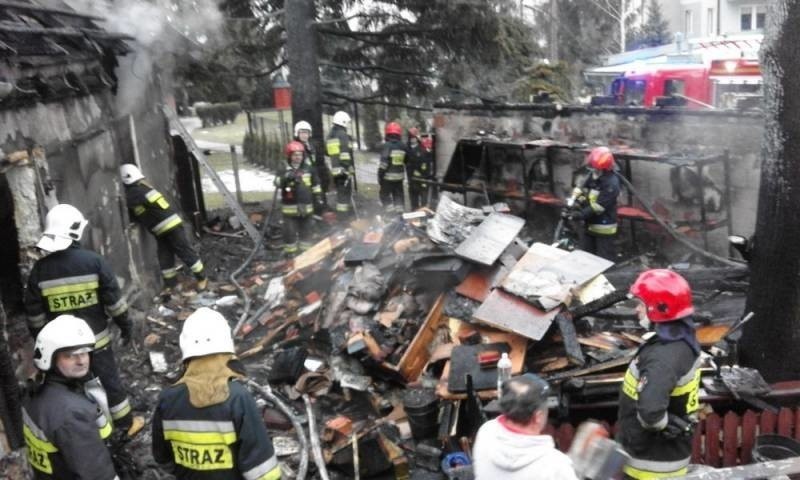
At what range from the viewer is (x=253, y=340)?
308 inches

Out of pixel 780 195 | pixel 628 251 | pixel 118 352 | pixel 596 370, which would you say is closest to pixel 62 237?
pixel 118 352

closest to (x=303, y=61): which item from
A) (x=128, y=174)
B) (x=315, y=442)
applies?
(x=128, y=174)

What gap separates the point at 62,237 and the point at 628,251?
7.30 m

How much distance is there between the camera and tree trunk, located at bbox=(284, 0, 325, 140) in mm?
12750

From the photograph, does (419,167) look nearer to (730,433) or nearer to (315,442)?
(315,442)

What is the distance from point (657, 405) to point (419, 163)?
32.4ft

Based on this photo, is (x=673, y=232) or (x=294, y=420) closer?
(x=294, y=420)

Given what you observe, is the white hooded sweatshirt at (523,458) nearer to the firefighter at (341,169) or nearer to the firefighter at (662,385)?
the firefighter at (662,385)

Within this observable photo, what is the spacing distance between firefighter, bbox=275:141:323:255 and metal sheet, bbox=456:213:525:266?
368 cm

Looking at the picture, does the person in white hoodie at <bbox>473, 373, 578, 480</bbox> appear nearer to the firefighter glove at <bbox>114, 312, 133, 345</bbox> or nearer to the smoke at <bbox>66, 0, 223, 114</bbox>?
the firefighter glove at <bbox>114, 312, 133, 345</bbox>

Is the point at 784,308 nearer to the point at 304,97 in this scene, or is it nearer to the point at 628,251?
the point at 628,251

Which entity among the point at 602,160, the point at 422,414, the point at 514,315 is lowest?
the point at 422,414

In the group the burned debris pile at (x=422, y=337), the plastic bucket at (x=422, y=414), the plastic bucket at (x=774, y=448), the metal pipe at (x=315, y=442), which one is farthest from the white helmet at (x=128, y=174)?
the plastic bucket at (x=774, y=448)

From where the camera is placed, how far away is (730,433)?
4648 millimetres
